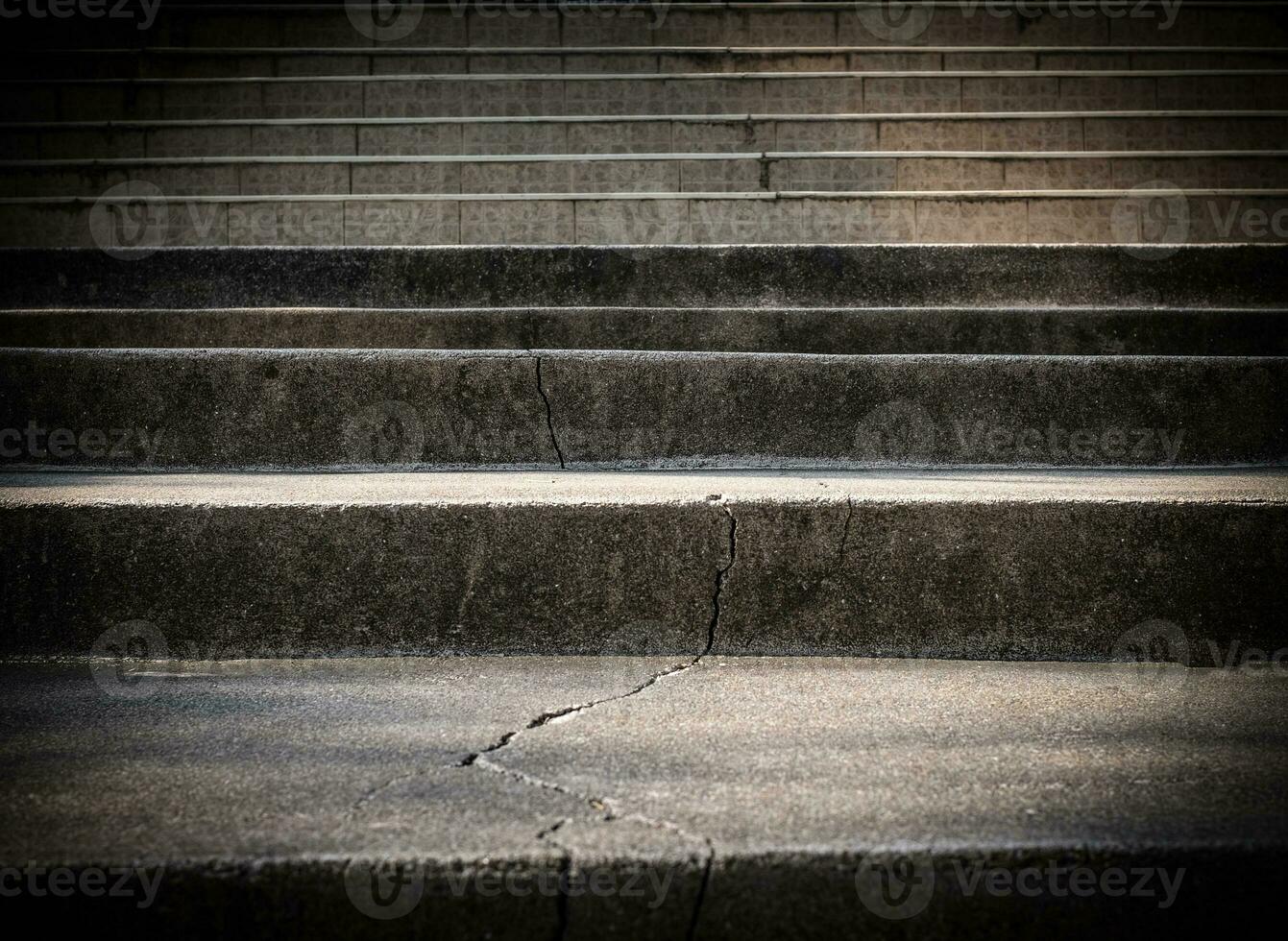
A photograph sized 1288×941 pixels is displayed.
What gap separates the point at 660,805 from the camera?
0.76 m

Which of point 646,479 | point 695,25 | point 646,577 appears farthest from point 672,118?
point 646,577

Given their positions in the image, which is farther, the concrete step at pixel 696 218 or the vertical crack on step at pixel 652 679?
the concrete step at pixel 696 218

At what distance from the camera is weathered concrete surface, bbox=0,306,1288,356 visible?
217 centimetres

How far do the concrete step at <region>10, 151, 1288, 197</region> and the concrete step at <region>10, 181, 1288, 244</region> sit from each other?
0.41 feet

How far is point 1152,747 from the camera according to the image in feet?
2.95

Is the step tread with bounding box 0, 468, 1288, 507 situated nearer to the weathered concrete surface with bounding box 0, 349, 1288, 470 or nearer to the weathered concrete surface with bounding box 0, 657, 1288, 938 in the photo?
the weathered concrete surface with bounding box 0, 349, 1288, 470

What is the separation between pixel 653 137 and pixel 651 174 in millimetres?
238

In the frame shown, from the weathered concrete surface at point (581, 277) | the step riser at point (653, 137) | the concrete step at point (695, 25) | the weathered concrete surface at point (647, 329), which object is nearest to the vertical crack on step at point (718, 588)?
the weathered concrete surface at point (647, 329)

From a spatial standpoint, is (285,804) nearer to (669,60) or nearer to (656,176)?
(656,176)

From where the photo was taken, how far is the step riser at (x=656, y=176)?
130 inches

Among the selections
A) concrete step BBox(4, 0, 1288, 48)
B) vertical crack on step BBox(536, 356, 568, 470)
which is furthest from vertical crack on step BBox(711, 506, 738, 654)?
concrete step BBox(4, 0, 1288, 48)

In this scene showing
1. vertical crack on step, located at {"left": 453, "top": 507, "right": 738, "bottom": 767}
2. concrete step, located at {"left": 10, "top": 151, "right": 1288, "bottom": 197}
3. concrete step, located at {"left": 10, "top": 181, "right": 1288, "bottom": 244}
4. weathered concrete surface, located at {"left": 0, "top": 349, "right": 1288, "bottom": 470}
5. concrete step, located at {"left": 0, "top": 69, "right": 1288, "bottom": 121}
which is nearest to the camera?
vertical crack on step, located at {"left": 453, "top": 507, "right": 738, "bottom": 767}

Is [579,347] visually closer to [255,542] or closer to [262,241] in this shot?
[255,542]

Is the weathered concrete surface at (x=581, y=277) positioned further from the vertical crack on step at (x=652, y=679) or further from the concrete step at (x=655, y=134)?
the vertical crack on step at (x=652, y=679)
